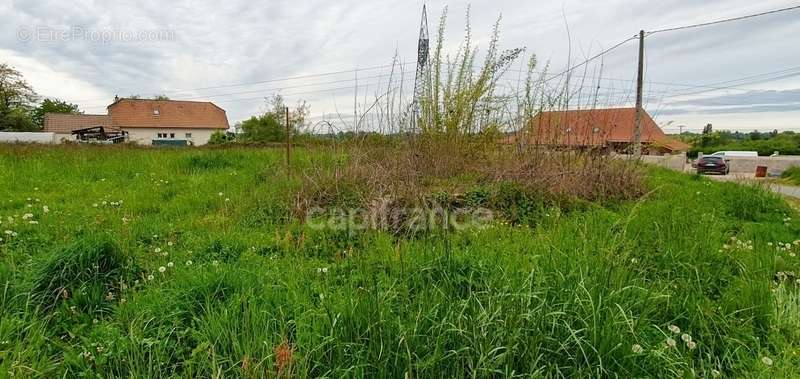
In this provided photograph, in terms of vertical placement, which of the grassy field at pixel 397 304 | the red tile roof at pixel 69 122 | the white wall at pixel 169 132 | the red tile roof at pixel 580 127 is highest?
the red tile roof at pixel 69 122

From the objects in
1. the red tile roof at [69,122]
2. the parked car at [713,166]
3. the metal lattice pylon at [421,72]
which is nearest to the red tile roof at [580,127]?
the metal lattice pylon at [421,72]

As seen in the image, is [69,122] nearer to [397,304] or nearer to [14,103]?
[14,103]

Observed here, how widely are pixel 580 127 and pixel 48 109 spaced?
207ft

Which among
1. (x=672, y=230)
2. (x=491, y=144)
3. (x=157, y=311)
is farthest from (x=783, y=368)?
(x=491, y=144)

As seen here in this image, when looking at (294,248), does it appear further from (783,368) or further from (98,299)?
(783,368)

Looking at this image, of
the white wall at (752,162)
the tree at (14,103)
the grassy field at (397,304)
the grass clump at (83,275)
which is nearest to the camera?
the grassy field at (397,304)

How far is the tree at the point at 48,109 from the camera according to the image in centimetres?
4178

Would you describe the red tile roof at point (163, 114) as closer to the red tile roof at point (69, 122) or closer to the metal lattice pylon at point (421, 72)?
the red tile roof at point (69, 122)

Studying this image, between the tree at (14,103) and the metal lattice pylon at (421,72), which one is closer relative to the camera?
the metal lattice pylon at (421,72)

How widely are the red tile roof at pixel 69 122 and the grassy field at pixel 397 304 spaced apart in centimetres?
4518

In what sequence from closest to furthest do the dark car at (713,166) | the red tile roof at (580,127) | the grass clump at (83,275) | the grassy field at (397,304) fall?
1. the grassy field at (397,304)
2. the grass clump at (83,275)
3. the red tile roof at (580,127)
4. the dark car at (713,166)

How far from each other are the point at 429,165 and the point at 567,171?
1713mm

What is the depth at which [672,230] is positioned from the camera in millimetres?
2598

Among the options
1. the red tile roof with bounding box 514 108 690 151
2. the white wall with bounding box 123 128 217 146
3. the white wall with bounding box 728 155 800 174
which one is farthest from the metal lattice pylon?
the white wall with bounding box 123 128 217 146
